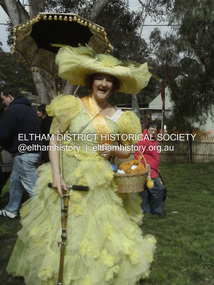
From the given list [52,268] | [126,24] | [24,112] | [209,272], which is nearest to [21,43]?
[24,112]

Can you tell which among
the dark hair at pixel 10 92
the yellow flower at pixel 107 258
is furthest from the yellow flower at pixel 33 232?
the dark hair at pixel 10 92

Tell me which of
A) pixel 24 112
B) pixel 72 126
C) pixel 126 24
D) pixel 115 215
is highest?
pixel 126 24

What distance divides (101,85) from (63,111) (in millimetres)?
433

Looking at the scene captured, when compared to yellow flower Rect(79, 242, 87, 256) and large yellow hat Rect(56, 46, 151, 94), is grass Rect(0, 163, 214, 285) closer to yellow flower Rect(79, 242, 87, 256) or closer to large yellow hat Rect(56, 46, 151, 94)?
yellow flower Rect(79, 242, 87, 256)

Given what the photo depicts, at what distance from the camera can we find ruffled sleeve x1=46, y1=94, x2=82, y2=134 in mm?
2539

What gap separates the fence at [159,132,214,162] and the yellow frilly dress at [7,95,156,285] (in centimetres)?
1076

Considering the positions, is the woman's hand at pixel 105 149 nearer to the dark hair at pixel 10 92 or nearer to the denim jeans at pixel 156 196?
the dark hair at pixel 10 92

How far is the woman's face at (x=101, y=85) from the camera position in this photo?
262 centimetres

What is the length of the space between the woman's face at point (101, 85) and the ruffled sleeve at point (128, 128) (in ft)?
0.97

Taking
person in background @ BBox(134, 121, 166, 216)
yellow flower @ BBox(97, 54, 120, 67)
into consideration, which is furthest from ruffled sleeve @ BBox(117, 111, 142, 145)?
person in background @ BBox(134, 121, 166, 216)

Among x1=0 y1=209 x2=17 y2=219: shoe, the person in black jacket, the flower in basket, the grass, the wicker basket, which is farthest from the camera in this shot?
x1=0 y1=209 x2=17 y2=219: shoe

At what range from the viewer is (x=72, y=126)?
2568 mm

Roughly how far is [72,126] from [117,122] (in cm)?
46

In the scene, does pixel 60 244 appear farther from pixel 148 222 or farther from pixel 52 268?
pixel 148 222
